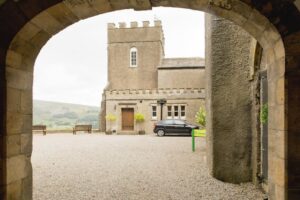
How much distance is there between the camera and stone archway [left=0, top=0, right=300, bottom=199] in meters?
3.09

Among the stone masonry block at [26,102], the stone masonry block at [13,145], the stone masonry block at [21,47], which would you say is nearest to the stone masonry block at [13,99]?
the stone masonry block at [26,102]

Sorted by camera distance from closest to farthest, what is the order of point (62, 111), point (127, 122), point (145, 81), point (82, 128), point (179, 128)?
point (179, 128)
point (82, 128)
point (127, 122)
point (145, 81)
point (62, 111)

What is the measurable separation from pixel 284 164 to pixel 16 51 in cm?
337

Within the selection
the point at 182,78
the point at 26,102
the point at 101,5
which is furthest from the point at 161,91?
the point at 101,5

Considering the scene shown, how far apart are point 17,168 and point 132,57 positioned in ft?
100.0

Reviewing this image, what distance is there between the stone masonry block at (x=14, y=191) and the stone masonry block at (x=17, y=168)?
49mm

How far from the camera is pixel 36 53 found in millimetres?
3865

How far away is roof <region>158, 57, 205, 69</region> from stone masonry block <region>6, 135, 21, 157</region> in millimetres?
28563

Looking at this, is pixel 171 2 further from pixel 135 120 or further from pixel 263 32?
pixel 135 120

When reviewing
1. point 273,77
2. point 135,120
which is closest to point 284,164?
point 273,77

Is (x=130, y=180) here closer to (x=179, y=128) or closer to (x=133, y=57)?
(x=179, y=128)

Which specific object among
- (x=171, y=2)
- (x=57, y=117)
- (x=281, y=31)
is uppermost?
(x=171, y=2)

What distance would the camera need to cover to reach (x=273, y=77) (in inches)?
137

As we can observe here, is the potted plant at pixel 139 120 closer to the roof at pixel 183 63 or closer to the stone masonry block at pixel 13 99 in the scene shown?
the roof at pixel 183 63
